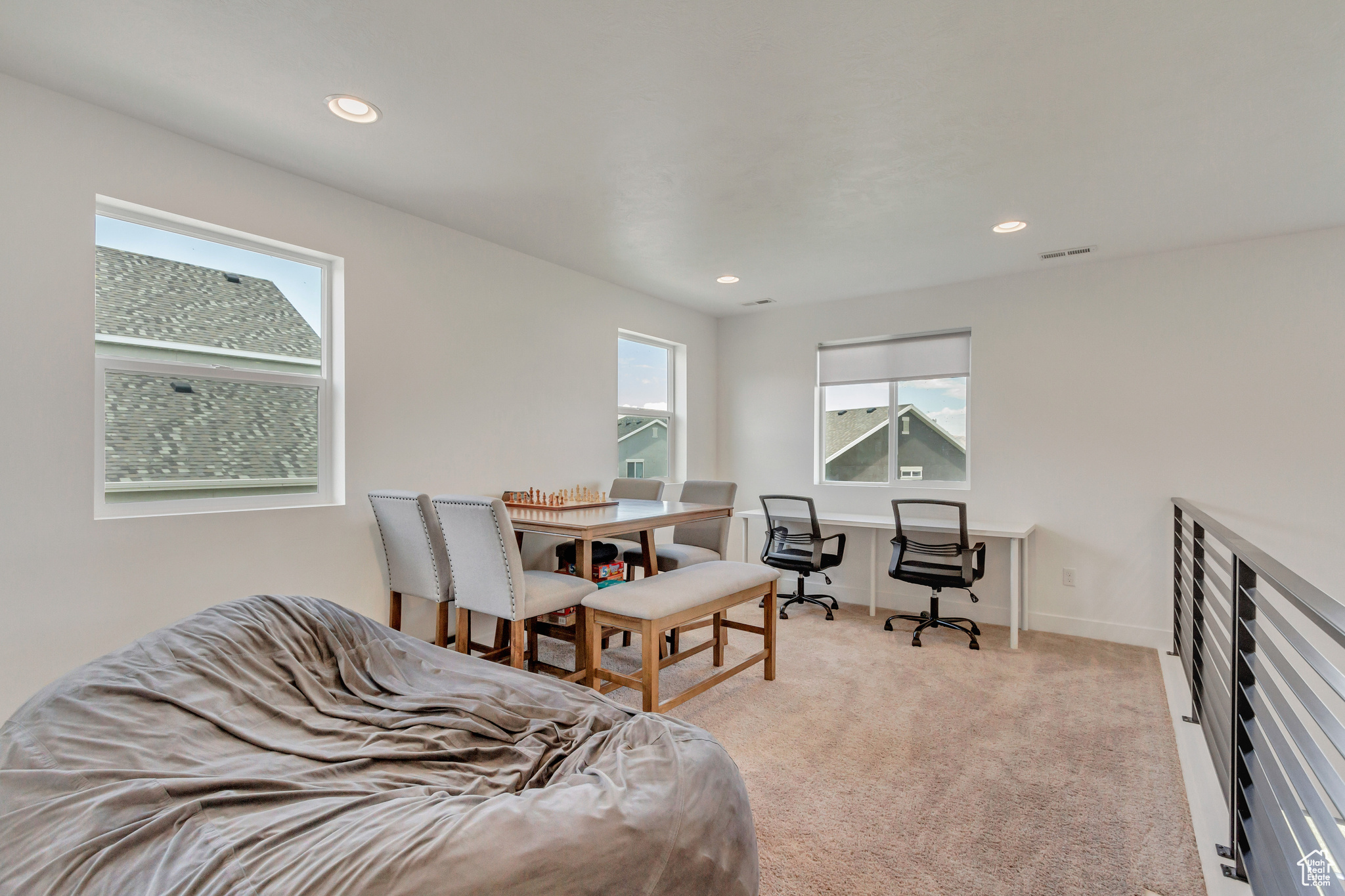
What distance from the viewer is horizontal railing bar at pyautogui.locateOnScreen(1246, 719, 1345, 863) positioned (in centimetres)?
117

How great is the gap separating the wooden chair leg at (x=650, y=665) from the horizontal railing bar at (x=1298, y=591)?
71.9 inches

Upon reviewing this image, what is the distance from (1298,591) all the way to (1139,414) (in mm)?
3344

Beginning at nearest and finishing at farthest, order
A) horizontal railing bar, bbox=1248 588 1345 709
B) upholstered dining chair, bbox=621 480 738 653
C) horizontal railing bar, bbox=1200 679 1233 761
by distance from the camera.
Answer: horizontal railing bar, bbox=1248 588 1345 709 → horizontal railing bar, bbox=1200 679 1233 761 → upholstered dining chair, bbox=621 480 738 653

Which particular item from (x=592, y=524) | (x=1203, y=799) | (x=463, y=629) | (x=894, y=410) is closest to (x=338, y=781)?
(x=592, y=524)

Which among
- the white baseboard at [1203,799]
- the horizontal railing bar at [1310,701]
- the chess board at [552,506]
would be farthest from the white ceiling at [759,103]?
the white baseboard at [1203,799]

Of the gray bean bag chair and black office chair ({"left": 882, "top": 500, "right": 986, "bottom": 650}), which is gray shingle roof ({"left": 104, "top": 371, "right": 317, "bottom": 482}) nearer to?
the gray bean bag chair

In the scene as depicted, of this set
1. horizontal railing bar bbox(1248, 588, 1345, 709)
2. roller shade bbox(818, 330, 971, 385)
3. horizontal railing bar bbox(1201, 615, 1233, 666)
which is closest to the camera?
horizontal railing bar bbox(1248, 588, 1345, 709)

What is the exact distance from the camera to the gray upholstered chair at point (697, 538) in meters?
3.75

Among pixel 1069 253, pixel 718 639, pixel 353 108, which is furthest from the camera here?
pixel 1069 253

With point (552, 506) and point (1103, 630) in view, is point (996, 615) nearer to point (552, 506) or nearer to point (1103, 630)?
point (1103, 630)

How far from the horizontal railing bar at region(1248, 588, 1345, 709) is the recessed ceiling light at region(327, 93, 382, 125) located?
285 centimetres

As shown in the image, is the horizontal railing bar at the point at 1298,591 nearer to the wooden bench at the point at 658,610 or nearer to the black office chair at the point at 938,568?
the wooden bench at the point at 658,610

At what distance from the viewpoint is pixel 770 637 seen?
324 centimetres

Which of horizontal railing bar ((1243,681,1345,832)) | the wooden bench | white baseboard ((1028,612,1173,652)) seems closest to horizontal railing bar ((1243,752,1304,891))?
horizontal railing bar ((1243,681,1345,832))
